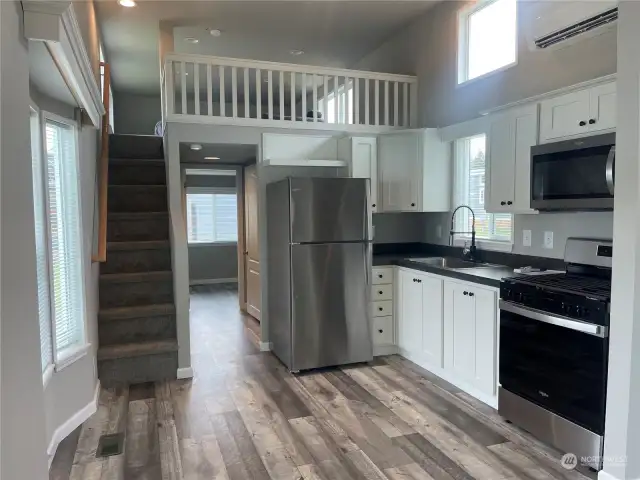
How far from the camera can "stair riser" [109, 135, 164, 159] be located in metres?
5.75

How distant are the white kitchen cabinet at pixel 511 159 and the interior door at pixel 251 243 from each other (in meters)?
2.88

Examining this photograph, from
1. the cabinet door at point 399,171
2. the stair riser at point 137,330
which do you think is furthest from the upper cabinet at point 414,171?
the stair riser at point 137,330

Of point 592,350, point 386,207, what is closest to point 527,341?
point 592,350

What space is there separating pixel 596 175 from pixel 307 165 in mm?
2541

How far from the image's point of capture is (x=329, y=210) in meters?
4.05

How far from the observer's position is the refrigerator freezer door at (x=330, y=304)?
4.03 m

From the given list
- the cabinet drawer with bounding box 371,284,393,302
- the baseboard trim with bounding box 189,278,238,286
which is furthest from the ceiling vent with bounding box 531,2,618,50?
the baseboard trim with bounding box 189,278,238,286

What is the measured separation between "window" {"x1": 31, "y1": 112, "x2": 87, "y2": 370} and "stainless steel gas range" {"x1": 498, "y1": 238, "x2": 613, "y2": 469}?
2.83 metres

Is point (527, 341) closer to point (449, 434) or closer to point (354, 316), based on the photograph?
point (449, 434)

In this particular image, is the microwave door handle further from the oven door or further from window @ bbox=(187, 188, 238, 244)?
window @ bbox=(187, 188, 238, 244)

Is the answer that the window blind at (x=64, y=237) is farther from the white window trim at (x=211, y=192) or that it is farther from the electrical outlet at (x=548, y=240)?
the white window trim at (x=211, y=192)

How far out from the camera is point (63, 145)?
3143mm

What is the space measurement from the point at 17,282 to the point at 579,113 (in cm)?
305

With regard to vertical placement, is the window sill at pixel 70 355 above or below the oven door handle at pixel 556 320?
below
